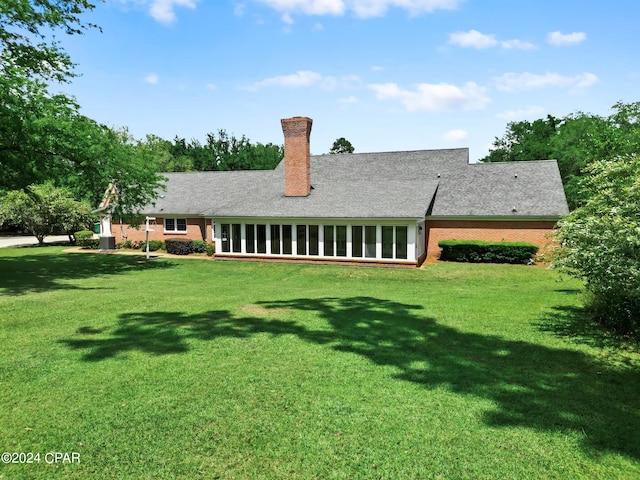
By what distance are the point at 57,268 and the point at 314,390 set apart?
1991cm

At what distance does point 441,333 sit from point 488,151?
71.2m

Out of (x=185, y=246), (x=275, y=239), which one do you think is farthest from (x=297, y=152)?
(x=185, y=246)

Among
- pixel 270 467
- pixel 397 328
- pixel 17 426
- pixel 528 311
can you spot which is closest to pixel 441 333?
pixel 397 328

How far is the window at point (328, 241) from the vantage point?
23984mm

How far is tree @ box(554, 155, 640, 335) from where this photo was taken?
24.6 feet

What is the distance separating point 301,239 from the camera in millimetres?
24578

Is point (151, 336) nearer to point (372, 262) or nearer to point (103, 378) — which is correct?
point (103, 378)

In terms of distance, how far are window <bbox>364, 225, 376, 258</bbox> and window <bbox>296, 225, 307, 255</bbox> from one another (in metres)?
3.56

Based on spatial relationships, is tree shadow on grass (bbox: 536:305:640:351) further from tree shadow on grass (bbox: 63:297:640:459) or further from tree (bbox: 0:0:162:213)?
tree (bbox: 0:0:162:213)

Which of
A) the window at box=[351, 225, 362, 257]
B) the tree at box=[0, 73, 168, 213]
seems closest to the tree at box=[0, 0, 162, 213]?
the tree at box=[0, 73, 168, 213]

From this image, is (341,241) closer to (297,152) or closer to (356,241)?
(356,241)

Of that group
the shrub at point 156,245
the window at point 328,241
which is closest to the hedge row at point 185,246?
the shrub at point 156,245

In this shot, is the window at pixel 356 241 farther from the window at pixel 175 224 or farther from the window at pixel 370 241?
the window at pixel 175 224

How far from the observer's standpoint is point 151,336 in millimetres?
8633
